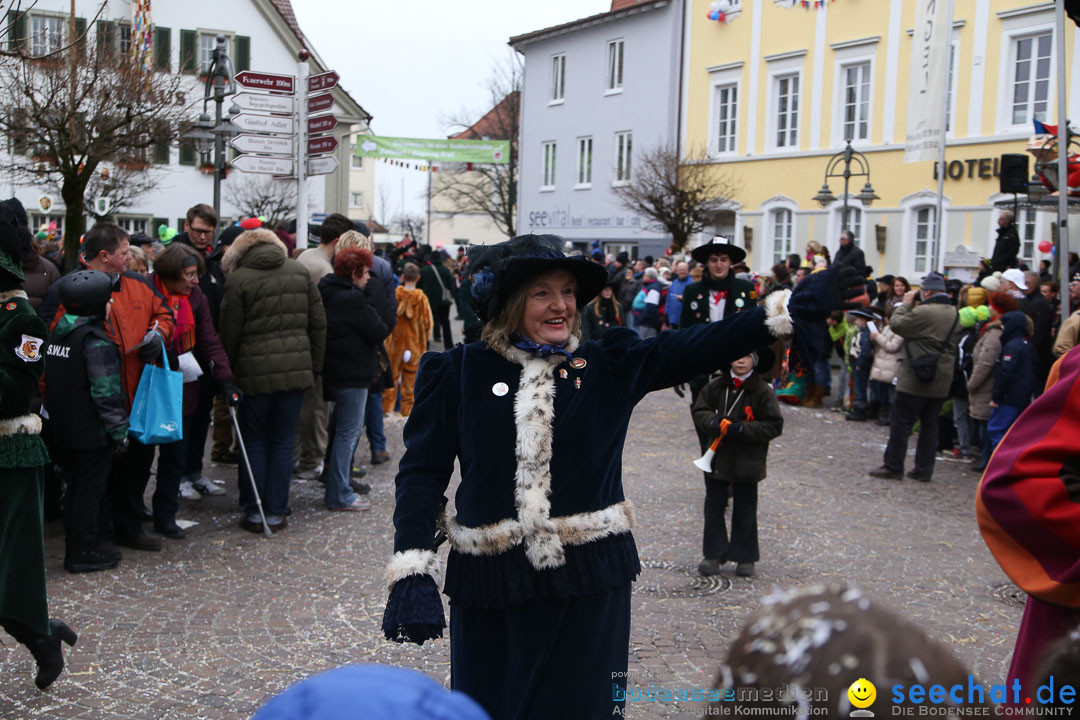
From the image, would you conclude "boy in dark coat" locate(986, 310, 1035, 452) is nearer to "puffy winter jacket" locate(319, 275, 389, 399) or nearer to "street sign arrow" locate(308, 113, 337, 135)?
"puffy winter jacket" locate(319, 275, 389, 399)

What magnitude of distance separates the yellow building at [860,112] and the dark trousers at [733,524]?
12.7 m

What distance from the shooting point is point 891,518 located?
836cm

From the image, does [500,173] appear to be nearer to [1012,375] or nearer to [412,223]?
[412,223]

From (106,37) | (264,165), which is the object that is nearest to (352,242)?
(264,165)

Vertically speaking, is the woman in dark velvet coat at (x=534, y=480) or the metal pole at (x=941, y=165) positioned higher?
the metal pole at (x=941, y=165)

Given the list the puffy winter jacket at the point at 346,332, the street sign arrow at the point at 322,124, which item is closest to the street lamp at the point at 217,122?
the street sign arrow at the point at 322,124

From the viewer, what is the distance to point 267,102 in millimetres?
10812

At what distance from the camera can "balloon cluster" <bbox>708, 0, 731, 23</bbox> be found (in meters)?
28.9

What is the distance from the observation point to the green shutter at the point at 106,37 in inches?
490

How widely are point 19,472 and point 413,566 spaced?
2426 mm

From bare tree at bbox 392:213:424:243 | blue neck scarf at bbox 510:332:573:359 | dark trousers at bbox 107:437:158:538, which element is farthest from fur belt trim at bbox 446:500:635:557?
bare tree at bbox 392:213:424:243

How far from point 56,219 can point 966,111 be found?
2615cm

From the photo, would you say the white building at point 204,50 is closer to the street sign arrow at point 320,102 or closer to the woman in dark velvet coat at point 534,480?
the street sign arrow at point 320,102

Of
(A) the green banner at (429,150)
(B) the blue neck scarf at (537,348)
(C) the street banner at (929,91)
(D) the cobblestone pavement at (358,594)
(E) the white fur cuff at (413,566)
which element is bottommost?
(D) the cobblestone pavement at (358,594)
